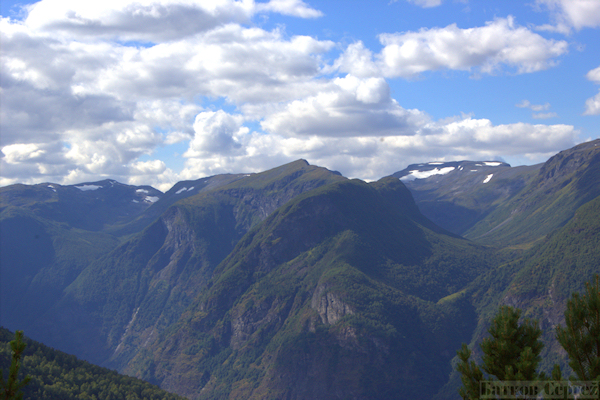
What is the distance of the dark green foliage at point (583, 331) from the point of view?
4384cm

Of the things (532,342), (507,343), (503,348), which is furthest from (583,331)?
(503,348)

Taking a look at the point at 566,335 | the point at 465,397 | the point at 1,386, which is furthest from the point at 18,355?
the point at 566,335

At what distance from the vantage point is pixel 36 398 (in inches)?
7677

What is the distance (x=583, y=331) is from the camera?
4481cm

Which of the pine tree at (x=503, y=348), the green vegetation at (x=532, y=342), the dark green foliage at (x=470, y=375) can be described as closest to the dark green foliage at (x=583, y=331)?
the green vegetation at (x=532, y=342)

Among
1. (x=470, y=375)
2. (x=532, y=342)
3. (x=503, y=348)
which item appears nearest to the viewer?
(x=503, y=348)

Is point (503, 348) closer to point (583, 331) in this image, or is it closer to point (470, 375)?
point (470, 375)

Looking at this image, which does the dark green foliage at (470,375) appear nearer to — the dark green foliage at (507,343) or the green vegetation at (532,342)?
the green vegetation at (532,342)

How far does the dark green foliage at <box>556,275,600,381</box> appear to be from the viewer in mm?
43844

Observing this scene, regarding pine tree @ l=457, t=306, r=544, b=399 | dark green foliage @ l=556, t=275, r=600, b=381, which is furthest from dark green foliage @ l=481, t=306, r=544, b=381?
dark green foliage @ l=556, t=275, r=600, b=381

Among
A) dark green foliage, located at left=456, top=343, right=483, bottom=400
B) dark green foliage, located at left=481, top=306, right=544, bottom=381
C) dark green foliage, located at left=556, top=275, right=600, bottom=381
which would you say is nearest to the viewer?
dark green foliage, located at left=556, top=275, right=600, bottom=381

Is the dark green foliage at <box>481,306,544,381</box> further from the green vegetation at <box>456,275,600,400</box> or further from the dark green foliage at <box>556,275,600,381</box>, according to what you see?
the dark green foliage at <box>556,275,600,381</box>

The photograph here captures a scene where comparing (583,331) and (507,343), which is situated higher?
(583,331)

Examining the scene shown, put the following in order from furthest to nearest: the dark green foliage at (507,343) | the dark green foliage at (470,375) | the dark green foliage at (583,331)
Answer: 1. the dark green foliage at (470,375)
2. the dark green foliage at (507,343)
3. the dark green foliage at (583,331)
